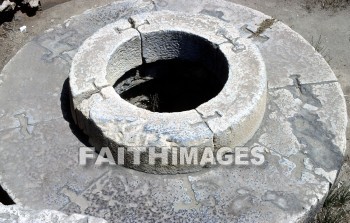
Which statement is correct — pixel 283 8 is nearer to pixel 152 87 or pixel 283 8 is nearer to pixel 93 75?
pixel 152 87

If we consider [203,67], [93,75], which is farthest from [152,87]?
[93,75]

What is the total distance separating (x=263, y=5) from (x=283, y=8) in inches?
11.0

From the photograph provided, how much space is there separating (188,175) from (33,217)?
1574 mm

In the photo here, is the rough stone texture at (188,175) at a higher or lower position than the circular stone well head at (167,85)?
lower

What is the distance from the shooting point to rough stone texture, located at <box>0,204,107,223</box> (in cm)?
281

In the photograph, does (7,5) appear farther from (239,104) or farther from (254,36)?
(239,104)

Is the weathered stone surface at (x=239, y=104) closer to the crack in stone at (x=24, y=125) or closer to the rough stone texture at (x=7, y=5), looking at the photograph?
the crack in stone at (x=24, y=125)

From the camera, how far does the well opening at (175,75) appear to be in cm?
482

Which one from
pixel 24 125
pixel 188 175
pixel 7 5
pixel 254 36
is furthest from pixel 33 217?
pixel 7 5

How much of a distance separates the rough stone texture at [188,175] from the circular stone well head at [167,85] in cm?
19

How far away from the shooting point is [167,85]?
5.32 m

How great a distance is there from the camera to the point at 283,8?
22.7 ft

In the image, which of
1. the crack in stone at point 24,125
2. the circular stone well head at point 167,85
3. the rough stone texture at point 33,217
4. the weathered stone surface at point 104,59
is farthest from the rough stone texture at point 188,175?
the rough stone texture at point 33,217

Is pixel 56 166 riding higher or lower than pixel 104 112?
lower
